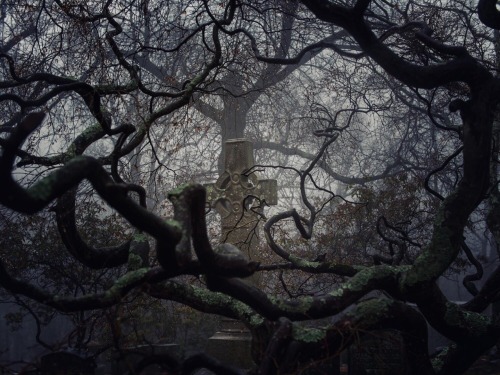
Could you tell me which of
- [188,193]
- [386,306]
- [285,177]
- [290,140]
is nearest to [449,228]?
[386,306]

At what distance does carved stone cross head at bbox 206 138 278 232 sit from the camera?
9.59 metres

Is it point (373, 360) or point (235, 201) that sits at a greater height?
Answer: point (235, 201)

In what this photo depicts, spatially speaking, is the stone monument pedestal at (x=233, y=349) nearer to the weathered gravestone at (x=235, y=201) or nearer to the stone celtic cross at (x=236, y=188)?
the weathered gravestone at (x=235, y=201)

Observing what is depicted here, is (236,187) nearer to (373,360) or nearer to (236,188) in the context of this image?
(236,188)

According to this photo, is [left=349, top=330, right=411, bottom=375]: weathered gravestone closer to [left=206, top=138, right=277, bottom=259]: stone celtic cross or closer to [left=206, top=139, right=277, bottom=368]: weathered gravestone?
[left=206, top=139, right=277, bottom=368]: weathered gravestone

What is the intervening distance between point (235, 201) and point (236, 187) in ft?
0.92

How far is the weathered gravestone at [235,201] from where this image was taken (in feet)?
29.7

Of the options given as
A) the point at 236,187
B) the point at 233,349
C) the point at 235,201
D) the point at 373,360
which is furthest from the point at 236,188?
the point at 373,360

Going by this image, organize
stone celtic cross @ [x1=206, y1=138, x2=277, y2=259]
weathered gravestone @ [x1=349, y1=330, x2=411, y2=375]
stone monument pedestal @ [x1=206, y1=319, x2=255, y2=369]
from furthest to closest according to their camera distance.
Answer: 1. stone celtic cross @ [x1=206, y1=138, x2=277, y2=259]
2. stone monument pedestal @ [x1=206, y1=319, x2=255, y2=369]
3. weathered gravestone @ [x1=349, y1=330, x2=411, y2=375]

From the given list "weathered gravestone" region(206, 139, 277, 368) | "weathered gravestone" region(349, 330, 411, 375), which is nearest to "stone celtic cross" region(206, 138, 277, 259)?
"weathered gravestone" region(206, 139, 277, 368)

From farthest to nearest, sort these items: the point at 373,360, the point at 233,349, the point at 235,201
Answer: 1. the point at 235,201
2. the point at 233,349
3. the point at 373,360

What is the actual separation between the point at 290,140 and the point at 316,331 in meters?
15.8

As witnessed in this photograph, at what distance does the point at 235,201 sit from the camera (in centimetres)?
970

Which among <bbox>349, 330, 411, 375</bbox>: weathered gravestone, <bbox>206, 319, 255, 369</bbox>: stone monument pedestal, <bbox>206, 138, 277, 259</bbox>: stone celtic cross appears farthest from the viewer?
<bbox>206, 138, 277, 259</bbox>: stone celtic cross
